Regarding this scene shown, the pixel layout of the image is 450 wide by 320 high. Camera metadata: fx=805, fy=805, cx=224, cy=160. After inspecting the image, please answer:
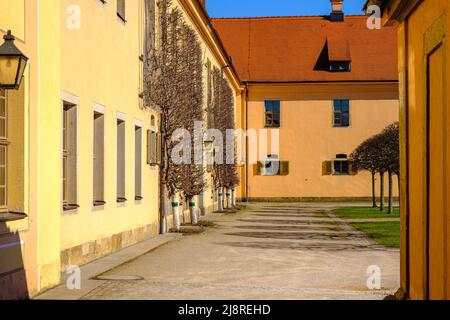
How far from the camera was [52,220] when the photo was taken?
1075 centimetres

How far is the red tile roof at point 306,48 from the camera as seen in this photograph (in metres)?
48.4

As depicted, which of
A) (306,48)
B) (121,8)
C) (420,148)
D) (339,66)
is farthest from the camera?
(306,48)

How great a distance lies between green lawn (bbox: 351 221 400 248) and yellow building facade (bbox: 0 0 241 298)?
565 centimetres

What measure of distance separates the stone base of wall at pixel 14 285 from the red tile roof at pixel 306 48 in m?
39.6

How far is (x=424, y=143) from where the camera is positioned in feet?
25.7

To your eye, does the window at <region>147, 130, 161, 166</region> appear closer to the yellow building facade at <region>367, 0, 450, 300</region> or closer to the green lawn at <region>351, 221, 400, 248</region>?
the green lawn at <region>351, 221, 400, 248</region>

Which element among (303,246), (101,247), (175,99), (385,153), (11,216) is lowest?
(303,246)

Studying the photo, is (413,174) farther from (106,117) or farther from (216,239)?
(216,239)

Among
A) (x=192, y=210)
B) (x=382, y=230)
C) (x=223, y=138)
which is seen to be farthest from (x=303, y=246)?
(x=223, y=138)

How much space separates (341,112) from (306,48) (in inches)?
212

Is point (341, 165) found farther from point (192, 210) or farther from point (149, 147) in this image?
point (149, 147)

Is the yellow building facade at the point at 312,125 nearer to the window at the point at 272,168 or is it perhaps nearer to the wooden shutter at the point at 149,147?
the window at the point at 272,168

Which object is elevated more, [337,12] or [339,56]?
[337,12]

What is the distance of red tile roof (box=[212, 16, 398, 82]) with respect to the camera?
48.4m
